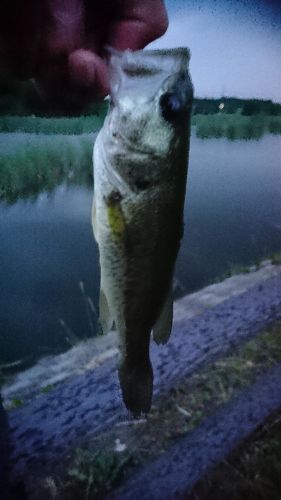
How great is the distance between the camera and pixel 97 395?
77.0 inches

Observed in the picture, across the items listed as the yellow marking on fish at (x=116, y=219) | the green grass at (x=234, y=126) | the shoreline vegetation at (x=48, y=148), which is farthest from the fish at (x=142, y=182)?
the green grass at (x=234, y=126)

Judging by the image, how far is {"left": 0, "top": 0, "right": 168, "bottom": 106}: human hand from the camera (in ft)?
2.34

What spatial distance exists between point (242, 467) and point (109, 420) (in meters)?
0.54

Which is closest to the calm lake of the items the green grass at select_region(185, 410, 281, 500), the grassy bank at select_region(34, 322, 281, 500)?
the grassy bank at select_region(34, 322, 281, 500)

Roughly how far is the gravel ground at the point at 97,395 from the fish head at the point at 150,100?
1370 millimetres

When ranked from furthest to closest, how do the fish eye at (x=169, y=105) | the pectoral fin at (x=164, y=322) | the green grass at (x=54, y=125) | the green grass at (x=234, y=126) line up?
the green grass at (x=234, y=126)
the green grass at (x=54, y=125)
the pectoral fin at (x=164, y=322)
the fish eye at (x=169, y=105)

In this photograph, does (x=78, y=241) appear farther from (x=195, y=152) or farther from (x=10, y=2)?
(x=10, y=2)

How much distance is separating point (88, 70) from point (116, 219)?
23 centimetres

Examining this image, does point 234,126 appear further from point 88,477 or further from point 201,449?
point 88,477

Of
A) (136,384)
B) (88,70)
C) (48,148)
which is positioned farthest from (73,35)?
(48,148)

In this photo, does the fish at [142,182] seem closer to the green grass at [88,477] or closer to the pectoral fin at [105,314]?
the pectoral fin at [105,314]

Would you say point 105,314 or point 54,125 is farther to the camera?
point 54,125

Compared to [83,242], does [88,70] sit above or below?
above

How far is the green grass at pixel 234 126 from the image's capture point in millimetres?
4702
